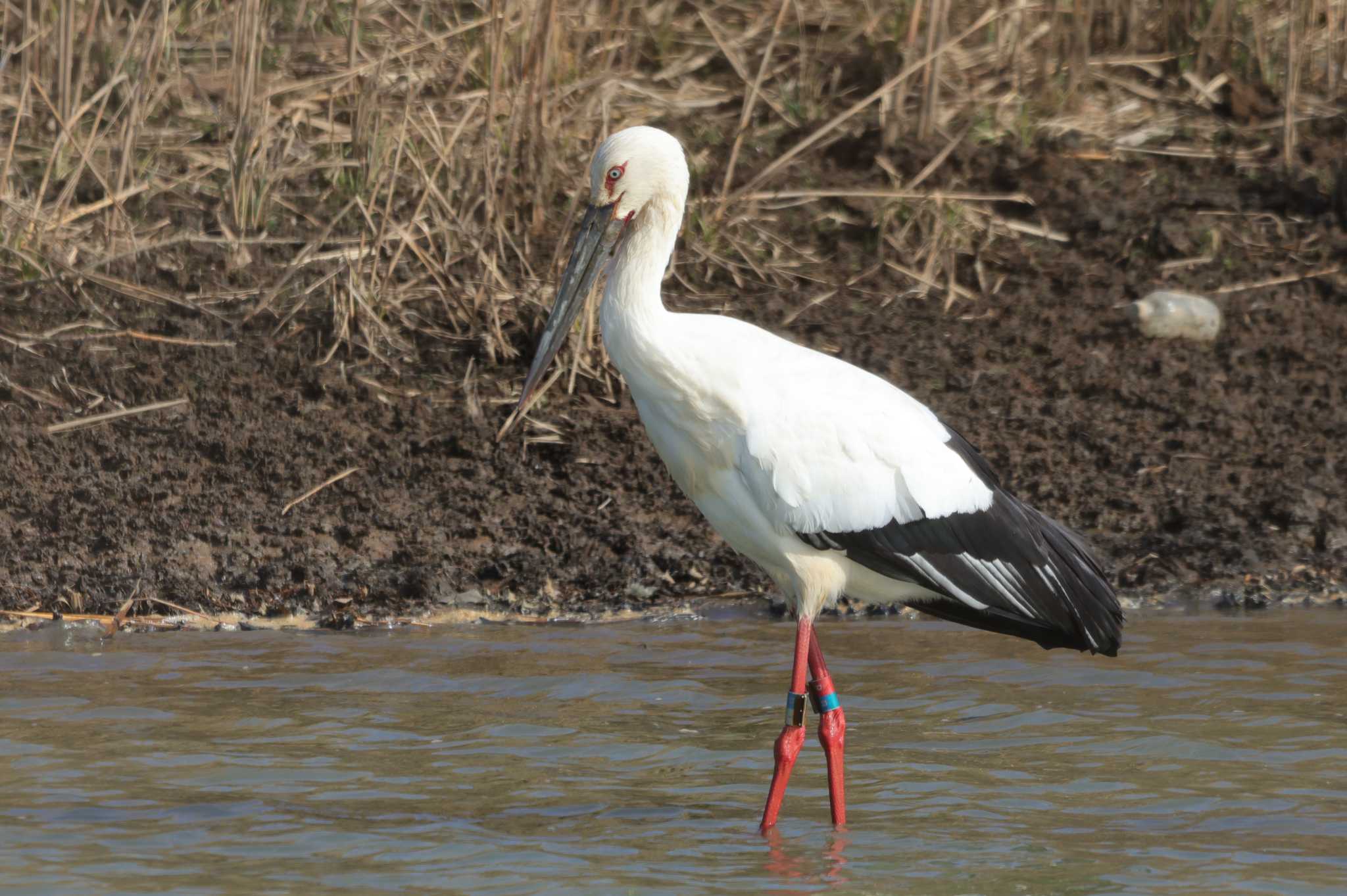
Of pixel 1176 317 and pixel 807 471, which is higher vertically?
pixel 1176 317

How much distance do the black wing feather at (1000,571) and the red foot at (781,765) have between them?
19.1 inches

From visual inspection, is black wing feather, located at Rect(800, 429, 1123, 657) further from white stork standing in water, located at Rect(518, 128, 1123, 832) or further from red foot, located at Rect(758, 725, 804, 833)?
red foot, located at Rect(758, 725, 804, 833)

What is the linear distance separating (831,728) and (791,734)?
13 cm

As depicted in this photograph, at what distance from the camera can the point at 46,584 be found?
6340 mm

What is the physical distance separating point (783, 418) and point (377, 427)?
9.61 feet

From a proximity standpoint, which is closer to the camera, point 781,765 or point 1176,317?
point 781,765

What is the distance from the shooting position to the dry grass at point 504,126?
26.2ft

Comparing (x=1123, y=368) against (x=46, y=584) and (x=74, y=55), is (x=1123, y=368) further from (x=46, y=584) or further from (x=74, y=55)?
(x=74, y=55)

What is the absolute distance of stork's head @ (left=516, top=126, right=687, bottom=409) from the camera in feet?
16.6

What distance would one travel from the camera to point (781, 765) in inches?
191

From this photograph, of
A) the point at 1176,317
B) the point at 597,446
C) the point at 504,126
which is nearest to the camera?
the point at 597,446

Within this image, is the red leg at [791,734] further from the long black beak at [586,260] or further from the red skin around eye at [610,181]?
the red skin around eye at [610,181]

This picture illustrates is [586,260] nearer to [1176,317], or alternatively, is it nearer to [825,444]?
[825,444]

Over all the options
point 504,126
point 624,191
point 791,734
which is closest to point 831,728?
point 791,734
